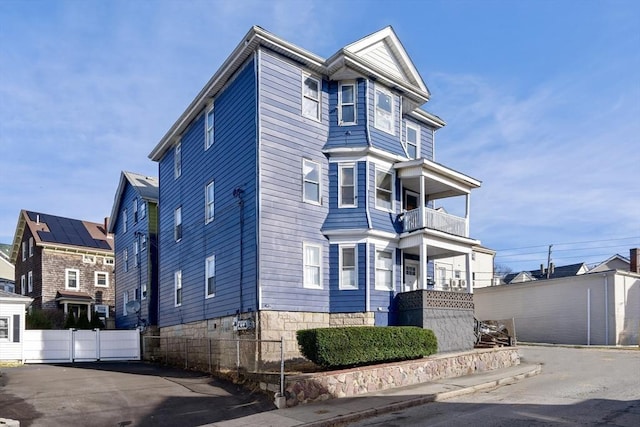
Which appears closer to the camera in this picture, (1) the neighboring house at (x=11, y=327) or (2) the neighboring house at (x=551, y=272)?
(1) the neighboring house at (x=11, y=327)

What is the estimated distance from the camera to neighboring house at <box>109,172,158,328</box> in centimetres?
2805

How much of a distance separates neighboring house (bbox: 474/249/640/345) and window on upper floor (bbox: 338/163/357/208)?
702 inches

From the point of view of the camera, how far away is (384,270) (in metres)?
19.4

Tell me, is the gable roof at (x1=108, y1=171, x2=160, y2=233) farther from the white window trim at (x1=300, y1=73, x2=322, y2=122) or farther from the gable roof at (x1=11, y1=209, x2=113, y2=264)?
the white window trim at (x1=300, y1=73, x2=322, y2=122)

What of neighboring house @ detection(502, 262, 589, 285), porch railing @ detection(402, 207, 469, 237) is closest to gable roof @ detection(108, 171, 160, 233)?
porch railing @ detection(402, 207, 469, 237)

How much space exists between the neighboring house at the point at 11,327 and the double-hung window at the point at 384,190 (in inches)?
661

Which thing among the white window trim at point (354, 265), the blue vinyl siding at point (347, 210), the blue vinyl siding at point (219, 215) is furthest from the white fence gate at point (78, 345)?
the blue vinyl siding at point (347, 210)

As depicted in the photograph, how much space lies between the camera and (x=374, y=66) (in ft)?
64.3

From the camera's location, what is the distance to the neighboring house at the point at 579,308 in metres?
29.2

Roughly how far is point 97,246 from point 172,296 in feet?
68.9

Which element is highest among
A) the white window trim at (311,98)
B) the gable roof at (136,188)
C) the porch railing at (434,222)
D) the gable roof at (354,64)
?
the gable roof at (354,64)

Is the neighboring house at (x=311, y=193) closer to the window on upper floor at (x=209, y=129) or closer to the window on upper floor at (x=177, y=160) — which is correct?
the window on upper floor at (x=209, y=129)

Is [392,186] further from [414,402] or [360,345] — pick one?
[414,402]

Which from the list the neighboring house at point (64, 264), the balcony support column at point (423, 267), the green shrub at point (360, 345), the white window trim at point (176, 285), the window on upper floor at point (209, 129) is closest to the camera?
the green shrub at point (360, 345)
